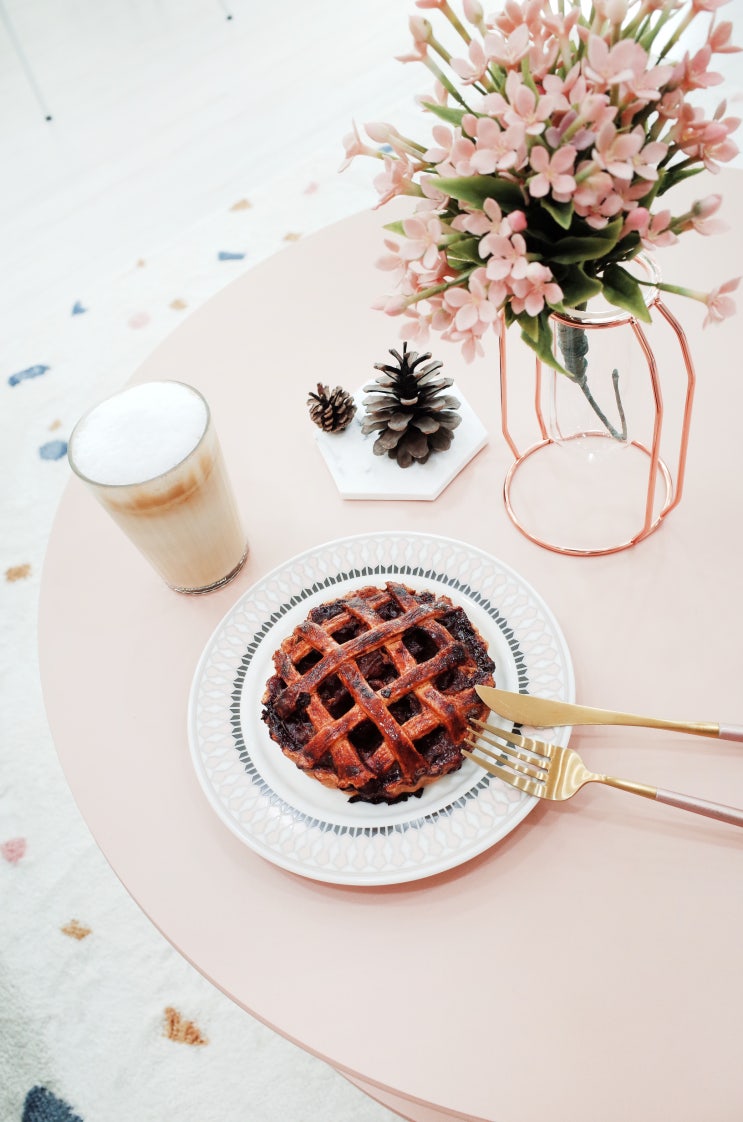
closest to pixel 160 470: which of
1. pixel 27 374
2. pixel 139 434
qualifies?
pixel 139 434

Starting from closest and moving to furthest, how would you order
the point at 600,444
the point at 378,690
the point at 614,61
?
the point at 614,61
the point at 378,690
the point at 600,444

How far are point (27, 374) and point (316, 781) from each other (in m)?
1.79

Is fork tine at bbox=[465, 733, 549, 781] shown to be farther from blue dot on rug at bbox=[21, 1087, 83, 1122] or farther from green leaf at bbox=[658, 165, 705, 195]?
blue dot on rug at bbox=[21, 1087, 83, 1122]

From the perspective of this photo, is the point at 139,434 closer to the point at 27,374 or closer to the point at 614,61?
the point at 614,61

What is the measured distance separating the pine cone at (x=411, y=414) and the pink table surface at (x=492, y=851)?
0.18 ft

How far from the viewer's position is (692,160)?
2.08 feet

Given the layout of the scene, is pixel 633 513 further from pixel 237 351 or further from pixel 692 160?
pixel 237 351

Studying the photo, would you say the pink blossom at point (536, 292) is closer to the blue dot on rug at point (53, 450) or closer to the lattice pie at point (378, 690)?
the lattice pie at point (378, 690)

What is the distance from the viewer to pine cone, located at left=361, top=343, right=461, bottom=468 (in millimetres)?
986

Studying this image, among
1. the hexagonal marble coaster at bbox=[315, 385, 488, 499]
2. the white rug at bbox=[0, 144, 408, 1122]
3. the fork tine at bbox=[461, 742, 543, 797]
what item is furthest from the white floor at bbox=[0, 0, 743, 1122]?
the fork tine at bbox=[461, 742, 543, 797]

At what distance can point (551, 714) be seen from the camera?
29.7 inches

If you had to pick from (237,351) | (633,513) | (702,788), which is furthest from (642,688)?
(237,351)

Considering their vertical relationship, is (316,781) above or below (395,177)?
below

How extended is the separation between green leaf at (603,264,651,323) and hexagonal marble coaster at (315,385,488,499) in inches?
13.6
